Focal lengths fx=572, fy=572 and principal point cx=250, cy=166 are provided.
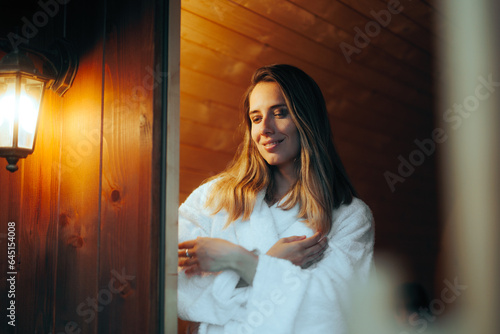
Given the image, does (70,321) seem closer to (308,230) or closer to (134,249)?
(134,249)

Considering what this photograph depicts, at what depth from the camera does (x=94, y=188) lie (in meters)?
1.52

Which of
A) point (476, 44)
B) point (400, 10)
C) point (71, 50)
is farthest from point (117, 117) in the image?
point (400, 10)

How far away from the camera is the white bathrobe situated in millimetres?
1544

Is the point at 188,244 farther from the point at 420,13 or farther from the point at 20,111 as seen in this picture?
the point at 420,13

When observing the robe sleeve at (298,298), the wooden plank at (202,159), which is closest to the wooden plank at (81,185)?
the robe sleeve at (298,298)

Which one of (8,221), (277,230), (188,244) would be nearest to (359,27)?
(277,230)

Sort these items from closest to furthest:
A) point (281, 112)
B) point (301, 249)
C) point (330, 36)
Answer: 1. point (301, 249)
2. point (281, 112)
3. point (330, 36)

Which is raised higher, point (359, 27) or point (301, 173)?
point (359, 27)

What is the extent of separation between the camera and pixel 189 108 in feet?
8.23

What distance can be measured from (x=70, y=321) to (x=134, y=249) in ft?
1.18

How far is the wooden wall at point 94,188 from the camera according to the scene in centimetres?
136

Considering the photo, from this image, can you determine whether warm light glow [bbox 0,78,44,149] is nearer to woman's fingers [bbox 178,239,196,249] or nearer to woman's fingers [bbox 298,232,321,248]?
woman's fingers [bbox 178,239,196,249]

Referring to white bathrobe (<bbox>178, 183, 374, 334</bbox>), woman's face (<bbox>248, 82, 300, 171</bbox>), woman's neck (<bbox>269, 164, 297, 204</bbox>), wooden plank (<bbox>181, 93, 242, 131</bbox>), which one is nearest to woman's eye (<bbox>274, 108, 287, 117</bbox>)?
woman's face (<bbox>248, 82, 300, 171</bbox>)

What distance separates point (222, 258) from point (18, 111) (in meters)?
0.67
